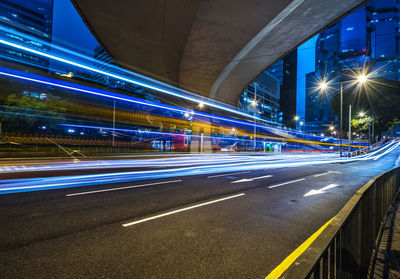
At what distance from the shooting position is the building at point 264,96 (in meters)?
A: 78.4

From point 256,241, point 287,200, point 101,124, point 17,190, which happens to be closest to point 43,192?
point 17,190

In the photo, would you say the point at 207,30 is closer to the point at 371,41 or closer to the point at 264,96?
the point at 264,96

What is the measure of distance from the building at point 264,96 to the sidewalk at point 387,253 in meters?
72.7

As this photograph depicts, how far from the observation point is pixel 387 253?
4188 millimetres

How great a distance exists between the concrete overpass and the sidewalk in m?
10.2

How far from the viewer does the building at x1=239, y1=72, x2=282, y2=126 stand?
78375mm

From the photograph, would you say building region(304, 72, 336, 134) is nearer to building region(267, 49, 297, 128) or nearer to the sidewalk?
building region(267, 49, 297, 128)

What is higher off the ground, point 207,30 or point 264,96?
point 264,96

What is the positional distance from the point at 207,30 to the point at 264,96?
271ft

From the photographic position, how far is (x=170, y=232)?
4.17 metres

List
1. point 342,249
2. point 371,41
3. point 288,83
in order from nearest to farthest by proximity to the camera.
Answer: point 342,249 → point 371,41 → point 288,83

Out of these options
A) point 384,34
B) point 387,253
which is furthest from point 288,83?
point 387,253

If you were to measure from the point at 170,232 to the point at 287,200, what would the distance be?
4.50 m

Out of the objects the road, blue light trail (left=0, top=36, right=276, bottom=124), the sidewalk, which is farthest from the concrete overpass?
the sidewalk
